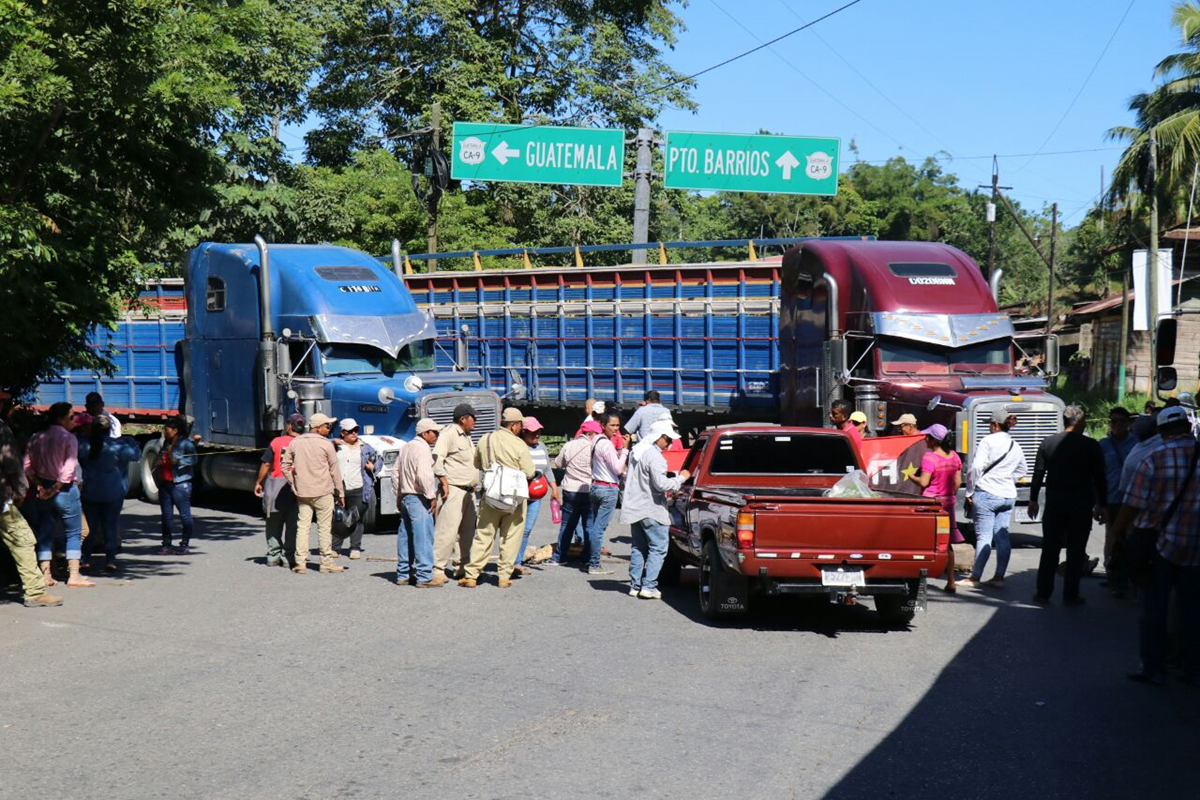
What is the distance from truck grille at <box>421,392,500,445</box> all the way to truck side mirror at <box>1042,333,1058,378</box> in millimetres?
8103

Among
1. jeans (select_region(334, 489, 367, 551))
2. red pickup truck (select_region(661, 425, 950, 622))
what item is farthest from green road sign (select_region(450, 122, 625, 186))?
red pickup truck (select_region(661, 425, 950, 622))

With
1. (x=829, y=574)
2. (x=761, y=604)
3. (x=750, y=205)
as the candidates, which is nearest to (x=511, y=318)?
(x=761, y=604)

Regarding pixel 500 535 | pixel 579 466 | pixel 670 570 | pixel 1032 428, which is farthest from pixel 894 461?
pixel 500 535

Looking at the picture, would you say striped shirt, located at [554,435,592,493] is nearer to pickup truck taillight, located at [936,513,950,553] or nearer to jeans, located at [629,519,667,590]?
jeans, located at [629,519,667,590]

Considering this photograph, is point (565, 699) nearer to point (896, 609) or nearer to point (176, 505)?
point (896, 609)

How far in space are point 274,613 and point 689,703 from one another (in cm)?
479

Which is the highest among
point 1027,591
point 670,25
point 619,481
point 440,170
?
point 670,25

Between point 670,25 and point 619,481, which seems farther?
point 670,25

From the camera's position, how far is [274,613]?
39.5 ft

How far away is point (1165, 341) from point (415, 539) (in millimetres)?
7351

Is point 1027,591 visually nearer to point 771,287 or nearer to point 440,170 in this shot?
point 771,287

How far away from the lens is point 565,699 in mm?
8734

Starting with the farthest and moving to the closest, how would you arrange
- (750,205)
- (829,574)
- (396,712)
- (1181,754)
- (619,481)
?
(750,205)
(619,481)
(829,574)
(396,712)
(1181,754)

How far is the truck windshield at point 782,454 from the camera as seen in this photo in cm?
1327
